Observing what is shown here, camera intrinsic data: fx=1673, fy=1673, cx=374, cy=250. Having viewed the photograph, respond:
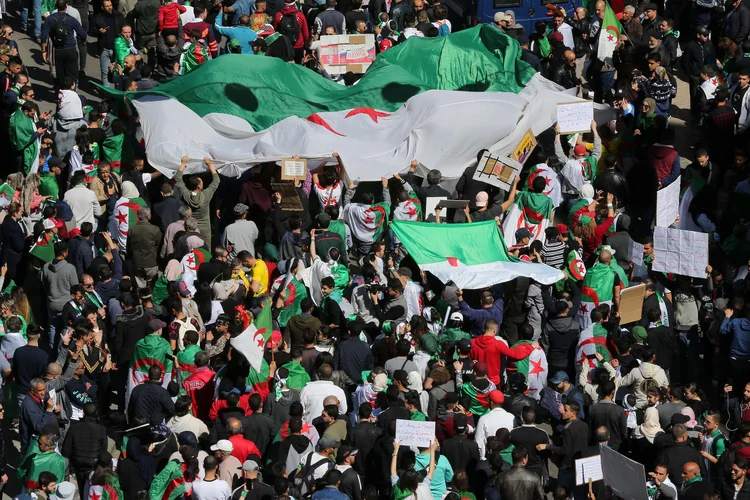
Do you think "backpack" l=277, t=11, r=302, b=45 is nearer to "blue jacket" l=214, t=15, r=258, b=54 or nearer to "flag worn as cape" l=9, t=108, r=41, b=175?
"blue jacket" l=214, t=15, r=258, b=54

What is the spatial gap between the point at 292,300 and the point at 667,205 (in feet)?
17.3

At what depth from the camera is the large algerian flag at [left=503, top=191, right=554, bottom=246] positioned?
21188mm

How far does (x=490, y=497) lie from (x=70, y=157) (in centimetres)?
863

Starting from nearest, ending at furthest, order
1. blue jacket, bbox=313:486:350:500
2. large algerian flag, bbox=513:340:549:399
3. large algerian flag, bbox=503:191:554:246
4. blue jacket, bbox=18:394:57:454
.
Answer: blue jacket, bbox=313:486:350:500, blue jacket, bbox=18:394:57:454, large algerian flag, bbox=513:340:549:399, large algerian flag, bbox=503:191:554:246

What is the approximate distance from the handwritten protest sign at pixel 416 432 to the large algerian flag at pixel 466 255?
13.1 feet

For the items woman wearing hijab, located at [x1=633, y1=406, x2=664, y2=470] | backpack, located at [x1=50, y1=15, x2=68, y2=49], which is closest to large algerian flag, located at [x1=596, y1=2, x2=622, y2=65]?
backpack, located at [x1=50, y1=15, x2=68, y2=49]

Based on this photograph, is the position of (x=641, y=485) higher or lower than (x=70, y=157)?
lower

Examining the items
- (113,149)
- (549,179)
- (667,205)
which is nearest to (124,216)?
(113,149)

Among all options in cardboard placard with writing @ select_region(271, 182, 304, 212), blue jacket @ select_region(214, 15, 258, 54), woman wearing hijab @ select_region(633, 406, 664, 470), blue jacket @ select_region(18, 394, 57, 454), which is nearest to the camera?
woman wearing hijab @ select_region(633, 406, 664, 470)

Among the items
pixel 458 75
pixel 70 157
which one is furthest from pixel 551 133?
pixel 70 157

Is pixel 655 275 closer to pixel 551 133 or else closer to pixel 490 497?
pixel 551 133

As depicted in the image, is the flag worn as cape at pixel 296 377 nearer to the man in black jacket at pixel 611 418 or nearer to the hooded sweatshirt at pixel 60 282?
the man in black jacket at pixel 611 418

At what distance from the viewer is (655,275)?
21062mm

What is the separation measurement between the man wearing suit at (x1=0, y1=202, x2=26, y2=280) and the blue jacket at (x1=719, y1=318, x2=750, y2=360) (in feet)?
27.7
